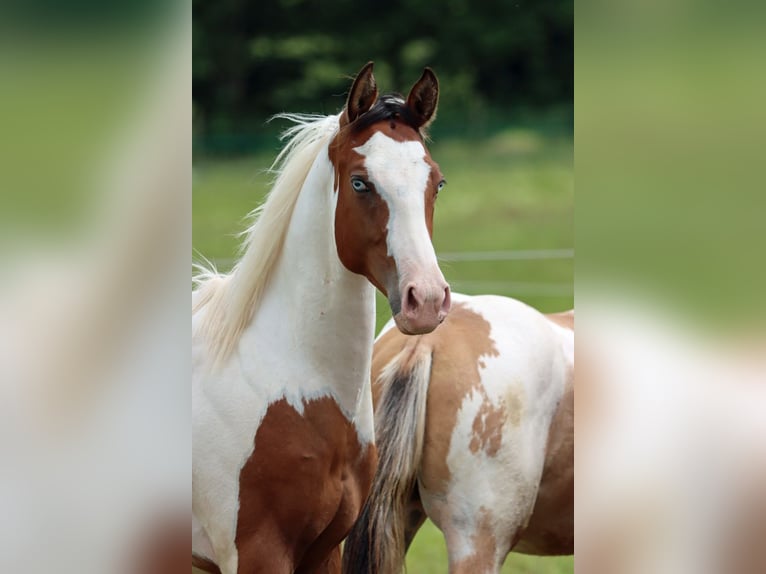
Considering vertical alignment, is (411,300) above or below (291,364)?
above

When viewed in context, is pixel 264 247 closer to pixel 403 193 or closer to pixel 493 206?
pixel 403 193

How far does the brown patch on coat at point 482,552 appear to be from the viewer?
2.02 meters

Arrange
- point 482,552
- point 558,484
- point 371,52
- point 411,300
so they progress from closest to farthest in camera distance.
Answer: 1. point 411,300
2. point 482,552
3. point 558,484
4. point 371,52

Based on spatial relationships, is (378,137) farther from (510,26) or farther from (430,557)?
(510,26)

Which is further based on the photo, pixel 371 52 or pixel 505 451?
pixel 371 52

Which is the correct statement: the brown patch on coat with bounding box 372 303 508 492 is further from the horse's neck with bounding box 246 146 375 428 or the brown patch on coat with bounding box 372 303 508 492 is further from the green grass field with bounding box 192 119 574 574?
the green grass field with bounding box 192 119 574 574

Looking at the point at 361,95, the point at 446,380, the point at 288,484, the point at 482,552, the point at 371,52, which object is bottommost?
the point at 482,552

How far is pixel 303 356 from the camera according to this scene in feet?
5.68

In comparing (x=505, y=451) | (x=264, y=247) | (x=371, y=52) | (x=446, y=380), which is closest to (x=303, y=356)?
(x=264, y=247)

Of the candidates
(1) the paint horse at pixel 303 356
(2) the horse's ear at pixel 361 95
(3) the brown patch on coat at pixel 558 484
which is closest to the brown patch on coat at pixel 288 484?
(1) the paint horse at pixel 303 356

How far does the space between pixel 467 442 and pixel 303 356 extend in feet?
1.70

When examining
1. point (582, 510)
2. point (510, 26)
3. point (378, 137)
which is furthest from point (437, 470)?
point (510, 26)

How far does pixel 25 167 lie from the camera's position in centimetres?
90

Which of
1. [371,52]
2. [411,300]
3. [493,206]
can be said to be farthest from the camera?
[493,206]
